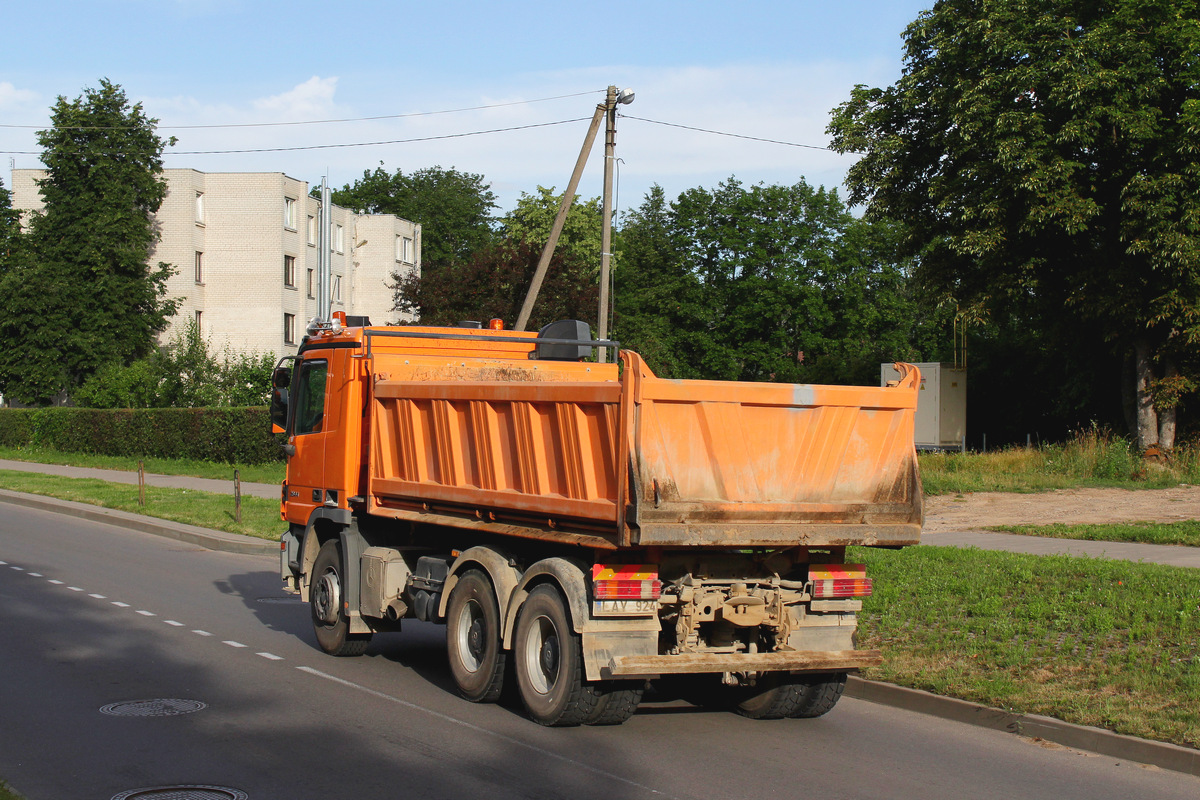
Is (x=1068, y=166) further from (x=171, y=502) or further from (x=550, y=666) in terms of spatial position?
(x=550, y=666)

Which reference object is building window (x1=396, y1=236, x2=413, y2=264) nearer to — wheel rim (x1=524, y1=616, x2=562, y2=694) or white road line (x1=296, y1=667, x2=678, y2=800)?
white road line (x1=296, y1=667, x2=678, y2=800)

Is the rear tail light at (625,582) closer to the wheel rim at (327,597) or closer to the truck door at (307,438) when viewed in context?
the wheel rim at (327,597)

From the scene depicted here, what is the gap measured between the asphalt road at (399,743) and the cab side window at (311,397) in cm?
195

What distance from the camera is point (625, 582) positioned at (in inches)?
269

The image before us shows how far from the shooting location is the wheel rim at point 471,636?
798 cm

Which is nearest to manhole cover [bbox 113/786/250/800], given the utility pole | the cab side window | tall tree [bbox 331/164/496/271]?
the cab side window

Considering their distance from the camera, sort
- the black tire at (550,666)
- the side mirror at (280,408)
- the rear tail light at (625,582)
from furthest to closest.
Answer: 1. the side mirror at (280,408)
2. the black tire at (550,666)
3. the rear tail light at (625,582)

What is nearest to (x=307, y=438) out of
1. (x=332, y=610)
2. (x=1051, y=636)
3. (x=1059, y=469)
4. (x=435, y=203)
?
(x=332, y=610)

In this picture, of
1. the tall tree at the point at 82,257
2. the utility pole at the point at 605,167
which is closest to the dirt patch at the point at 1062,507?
the utility pole at the point at 605,167

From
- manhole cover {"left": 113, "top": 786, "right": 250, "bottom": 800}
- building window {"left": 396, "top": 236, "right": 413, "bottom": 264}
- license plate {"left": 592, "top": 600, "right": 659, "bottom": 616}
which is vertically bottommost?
manhole cover {"left": 113, "top": 786, "right": 250, "bottom": 800}

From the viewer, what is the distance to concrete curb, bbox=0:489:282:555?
58.4 ft

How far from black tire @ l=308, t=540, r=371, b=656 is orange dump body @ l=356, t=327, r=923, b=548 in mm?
1790

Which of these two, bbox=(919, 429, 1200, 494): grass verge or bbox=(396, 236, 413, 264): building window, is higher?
bbox=(396, 236, 413, 264): building window

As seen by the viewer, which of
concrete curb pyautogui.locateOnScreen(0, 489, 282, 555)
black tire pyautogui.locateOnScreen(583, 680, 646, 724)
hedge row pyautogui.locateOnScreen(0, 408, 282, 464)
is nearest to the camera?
black tire pyautogui.locateOnScreen(583, 680, 646, 724)
